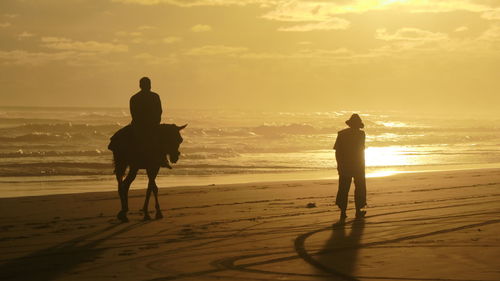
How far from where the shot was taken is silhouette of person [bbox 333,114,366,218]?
1294cm

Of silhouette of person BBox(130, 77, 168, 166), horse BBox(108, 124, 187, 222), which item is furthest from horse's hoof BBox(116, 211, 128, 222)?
silhouette of person BBox(130, 77, 168, 166)

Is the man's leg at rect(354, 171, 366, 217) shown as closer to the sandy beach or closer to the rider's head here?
the sandy beach

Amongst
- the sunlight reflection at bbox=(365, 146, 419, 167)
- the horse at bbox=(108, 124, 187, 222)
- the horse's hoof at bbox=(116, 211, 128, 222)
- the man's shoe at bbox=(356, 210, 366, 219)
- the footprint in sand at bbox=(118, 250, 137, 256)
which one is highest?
the horse at bbox=(108, 124, 187, 222)

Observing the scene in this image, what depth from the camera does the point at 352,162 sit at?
12953 mm

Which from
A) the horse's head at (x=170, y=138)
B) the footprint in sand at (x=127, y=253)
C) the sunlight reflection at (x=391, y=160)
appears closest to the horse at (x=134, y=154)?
the horse's head at (x=170, y=138)

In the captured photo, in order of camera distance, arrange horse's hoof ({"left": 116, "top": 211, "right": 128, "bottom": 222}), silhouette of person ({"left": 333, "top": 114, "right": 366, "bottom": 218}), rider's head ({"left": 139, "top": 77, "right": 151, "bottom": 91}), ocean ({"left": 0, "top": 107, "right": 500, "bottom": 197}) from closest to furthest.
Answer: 1. horse's hoof ({"left": 116, "top": 211, "right": 128, "bottom": 222})
2. rider's head ({"left": 139, "top": 77, "right": 151, "bottom": 91})
3. silhouette of person ({"left": 333, "top": 114, "right": 366, "bottom": 218})
4. ocean ({"left": 0, "top": 107, "right": 500, "bottom": 197})

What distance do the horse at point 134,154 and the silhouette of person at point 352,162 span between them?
2.55 meters

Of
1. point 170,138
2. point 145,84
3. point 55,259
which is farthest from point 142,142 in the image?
point 55,259

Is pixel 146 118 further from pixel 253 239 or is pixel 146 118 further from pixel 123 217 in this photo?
pixel 253 239

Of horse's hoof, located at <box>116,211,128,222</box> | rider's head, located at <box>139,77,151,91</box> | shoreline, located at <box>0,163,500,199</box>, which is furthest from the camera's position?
shoreline, located at <box>0,163,500,199</box>

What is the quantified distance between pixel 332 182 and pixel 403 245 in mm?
12618

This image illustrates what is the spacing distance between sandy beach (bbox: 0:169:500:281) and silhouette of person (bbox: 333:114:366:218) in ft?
1.42

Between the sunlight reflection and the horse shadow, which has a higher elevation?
the horse shadow

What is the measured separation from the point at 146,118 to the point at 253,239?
3431 mm
